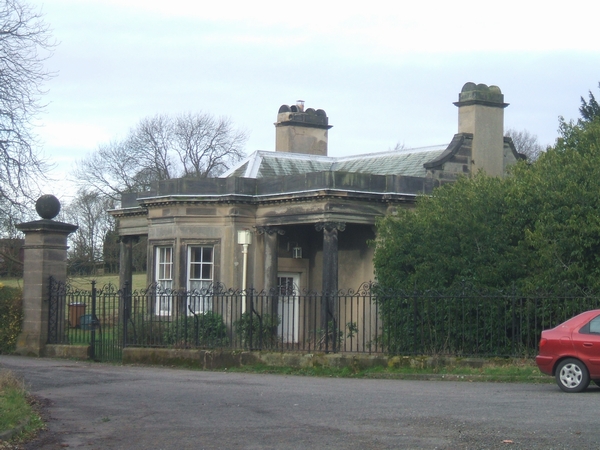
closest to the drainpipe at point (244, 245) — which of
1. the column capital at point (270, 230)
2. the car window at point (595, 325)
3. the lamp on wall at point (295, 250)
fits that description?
the column capital at point (270, 230)

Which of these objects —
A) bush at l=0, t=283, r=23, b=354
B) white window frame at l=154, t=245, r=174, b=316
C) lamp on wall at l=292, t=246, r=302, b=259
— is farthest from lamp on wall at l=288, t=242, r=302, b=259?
bush at l=0, t=283, r=23, b=354

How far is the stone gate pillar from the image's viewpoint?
71.6 ft

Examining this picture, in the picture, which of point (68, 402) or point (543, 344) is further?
point (543, 344)

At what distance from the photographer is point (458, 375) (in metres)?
16.6

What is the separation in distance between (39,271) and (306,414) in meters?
12.1

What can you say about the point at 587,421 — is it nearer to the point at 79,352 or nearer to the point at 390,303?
the point at 390,303

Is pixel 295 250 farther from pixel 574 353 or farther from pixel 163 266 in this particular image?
pixel 574 353

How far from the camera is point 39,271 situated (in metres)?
21.8

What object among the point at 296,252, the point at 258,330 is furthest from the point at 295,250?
the point at 258,330

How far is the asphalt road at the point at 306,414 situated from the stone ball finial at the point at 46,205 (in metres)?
5.93

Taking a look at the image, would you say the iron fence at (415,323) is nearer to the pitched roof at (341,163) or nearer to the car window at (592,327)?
the car window at (592,327)

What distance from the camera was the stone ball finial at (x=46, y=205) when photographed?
21.9 meters

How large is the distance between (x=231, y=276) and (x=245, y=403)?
45.9 feet

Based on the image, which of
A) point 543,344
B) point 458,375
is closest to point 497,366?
point 458,375
